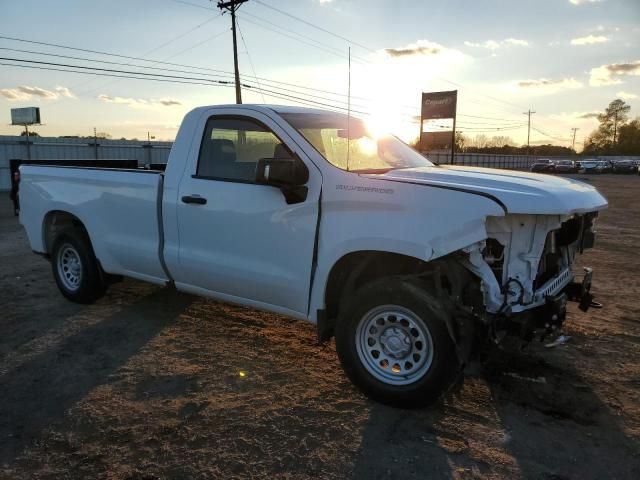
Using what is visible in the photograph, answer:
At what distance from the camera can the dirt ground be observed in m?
2.96

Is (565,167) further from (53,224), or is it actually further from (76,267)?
(76,267)

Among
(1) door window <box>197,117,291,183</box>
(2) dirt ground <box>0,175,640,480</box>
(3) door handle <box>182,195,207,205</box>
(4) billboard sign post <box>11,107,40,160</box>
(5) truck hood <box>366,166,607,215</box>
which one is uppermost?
(4) billboard sign post <box>11,107,40,160</box>

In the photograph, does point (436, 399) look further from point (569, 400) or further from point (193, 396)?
point (193, 396)

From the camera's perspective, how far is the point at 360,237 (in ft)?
11.5

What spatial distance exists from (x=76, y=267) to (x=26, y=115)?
3770cm

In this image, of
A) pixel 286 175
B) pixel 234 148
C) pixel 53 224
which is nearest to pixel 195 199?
pixel 234 148

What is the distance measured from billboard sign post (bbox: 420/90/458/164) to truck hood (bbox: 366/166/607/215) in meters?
30.7

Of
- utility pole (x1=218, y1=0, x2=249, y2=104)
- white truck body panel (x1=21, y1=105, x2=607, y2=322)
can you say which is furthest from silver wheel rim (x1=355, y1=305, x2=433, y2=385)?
utility pole (x1=218, y1=0, x2=249, y2=104)

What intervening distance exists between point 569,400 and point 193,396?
2659 mm

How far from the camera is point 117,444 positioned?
315 cm

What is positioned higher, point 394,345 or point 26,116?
point 26,116

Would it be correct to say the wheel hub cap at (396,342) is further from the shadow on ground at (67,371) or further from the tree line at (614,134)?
the tree line at (614,134)

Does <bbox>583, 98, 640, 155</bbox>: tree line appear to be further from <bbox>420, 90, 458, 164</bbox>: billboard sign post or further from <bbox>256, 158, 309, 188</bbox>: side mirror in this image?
<bbox>256, 158, 309, 188</bbox>: side mirror

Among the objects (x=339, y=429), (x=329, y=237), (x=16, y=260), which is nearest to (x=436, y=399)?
(x=339, y=429)
